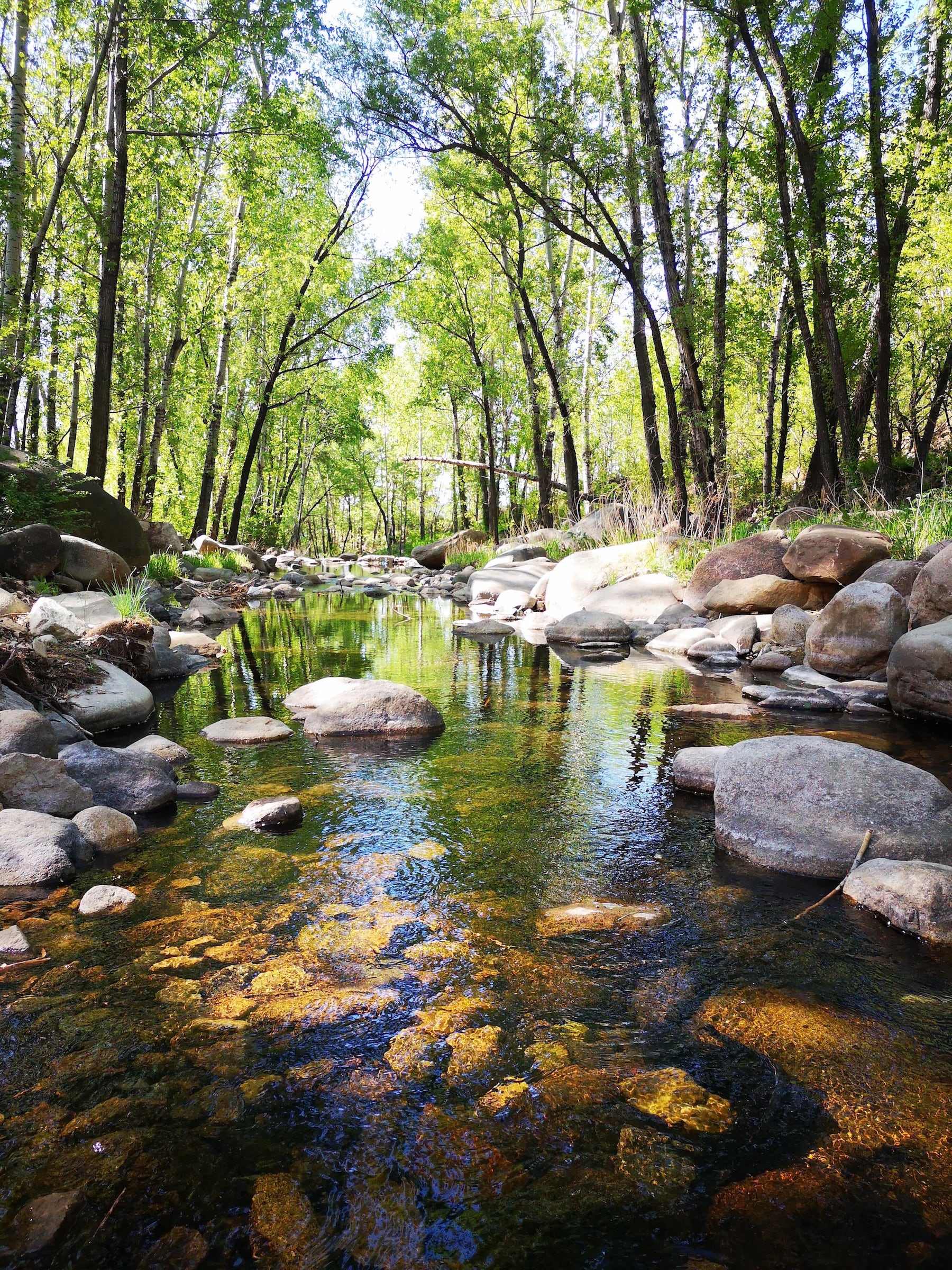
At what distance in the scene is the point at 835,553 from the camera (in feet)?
28.1

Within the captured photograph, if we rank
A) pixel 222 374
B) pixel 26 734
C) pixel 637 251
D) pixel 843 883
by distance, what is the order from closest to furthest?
1. pixel 843 883
2. pixel 26 734
3. pixel 637 251
4. pixel 222 374

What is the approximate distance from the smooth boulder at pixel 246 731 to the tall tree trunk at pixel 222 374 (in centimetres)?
1601

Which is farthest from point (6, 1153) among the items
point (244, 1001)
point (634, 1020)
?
point (634, 1020)

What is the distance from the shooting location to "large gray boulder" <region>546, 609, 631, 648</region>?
10.2m

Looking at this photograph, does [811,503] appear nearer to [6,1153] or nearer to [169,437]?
[6,1153]

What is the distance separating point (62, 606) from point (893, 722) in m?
6.86

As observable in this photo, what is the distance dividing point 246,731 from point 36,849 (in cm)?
228

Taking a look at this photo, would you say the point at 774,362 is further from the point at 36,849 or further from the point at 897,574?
the point at 36,849

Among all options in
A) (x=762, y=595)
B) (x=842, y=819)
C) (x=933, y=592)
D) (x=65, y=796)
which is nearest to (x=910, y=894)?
(x=842, y=819)

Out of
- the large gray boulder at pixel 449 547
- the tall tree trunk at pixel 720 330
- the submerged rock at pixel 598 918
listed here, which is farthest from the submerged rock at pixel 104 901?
the large gray boulder at pixel 449 547

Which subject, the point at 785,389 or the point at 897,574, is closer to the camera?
the point at 897,574

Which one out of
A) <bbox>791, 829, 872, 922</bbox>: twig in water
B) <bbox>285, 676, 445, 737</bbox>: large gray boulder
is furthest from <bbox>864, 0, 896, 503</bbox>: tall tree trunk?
<bbox>791, 829, 872, 922</bbox>: twig in water

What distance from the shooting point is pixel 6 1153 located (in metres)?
1.75

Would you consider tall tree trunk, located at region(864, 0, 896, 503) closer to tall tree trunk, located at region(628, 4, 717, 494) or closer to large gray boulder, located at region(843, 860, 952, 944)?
tall tree trunk, located at region(628, 4, 717, 494)
